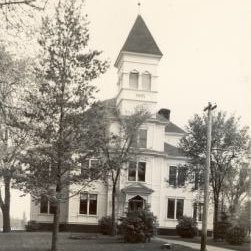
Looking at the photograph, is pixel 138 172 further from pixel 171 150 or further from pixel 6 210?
pixel 6 210

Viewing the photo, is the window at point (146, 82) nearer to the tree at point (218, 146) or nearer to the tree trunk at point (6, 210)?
the tree at point (218, 146)

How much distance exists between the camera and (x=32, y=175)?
68.7ft

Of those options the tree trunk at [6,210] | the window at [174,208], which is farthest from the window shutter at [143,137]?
the tree trunk at [6,210]

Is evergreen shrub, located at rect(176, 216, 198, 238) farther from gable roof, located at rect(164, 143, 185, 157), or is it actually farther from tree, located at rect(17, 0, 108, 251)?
tree, located at rect(17, 0, 108, 251)

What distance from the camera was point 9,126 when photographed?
→ 22.9 metres

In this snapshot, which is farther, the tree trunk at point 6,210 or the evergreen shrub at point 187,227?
the tree trunk at point 6,210

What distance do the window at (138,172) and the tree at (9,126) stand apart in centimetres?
1086

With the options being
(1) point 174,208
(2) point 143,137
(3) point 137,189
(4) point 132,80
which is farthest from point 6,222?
(4) point 132,80

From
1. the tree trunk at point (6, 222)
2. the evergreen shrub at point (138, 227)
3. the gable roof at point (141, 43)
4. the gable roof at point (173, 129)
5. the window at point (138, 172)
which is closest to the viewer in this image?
the evergreen shrub at point (138, 227)

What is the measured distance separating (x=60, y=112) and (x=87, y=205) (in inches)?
916

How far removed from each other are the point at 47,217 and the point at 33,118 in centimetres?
2432

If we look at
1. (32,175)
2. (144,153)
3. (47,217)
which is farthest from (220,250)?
(47,217)

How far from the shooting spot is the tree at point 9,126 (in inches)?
722

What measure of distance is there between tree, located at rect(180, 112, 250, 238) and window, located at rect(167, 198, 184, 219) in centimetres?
1243
